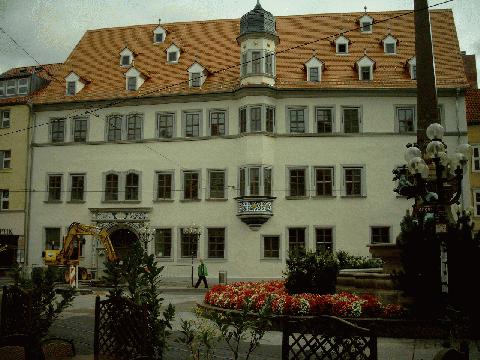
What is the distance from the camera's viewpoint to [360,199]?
3400cm

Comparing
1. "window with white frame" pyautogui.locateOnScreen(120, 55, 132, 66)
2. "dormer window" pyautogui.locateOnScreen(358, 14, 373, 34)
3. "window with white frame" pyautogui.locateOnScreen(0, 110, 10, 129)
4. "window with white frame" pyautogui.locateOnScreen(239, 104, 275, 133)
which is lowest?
"window with white frame" pyautogui.locateOnScreen(239, 104, 275, 133)

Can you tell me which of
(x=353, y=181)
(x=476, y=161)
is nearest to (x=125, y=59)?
(x=353, y=181)

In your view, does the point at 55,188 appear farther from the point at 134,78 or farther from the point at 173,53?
the point at 173,53

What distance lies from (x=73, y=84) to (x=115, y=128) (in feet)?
16.0

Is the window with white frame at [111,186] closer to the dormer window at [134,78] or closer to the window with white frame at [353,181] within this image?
the dormer window at [134,78]

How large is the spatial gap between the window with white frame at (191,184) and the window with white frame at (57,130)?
911 cm

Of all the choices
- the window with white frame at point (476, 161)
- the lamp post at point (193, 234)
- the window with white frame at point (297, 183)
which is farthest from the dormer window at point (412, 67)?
the lamp post at point (193, 234)

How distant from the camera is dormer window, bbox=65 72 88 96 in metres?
38.9

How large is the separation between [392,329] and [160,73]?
2902cm

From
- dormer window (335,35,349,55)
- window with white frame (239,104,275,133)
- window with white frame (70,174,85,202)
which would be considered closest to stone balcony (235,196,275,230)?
window with white frame (239,104,275,133)

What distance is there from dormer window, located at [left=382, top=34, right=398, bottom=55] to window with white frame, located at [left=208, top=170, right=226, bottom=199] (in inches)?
524

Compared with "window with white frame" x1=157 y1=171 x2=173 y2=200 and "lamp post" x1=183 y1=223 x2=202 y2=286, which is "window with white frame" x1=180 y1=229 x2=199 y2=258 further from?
"window with white frame" x1=157 y1=171 x2=173 y2=200

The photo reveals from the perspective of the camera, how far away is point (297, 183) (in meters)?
34.3

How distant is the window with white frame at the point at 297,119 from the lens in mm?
34750
